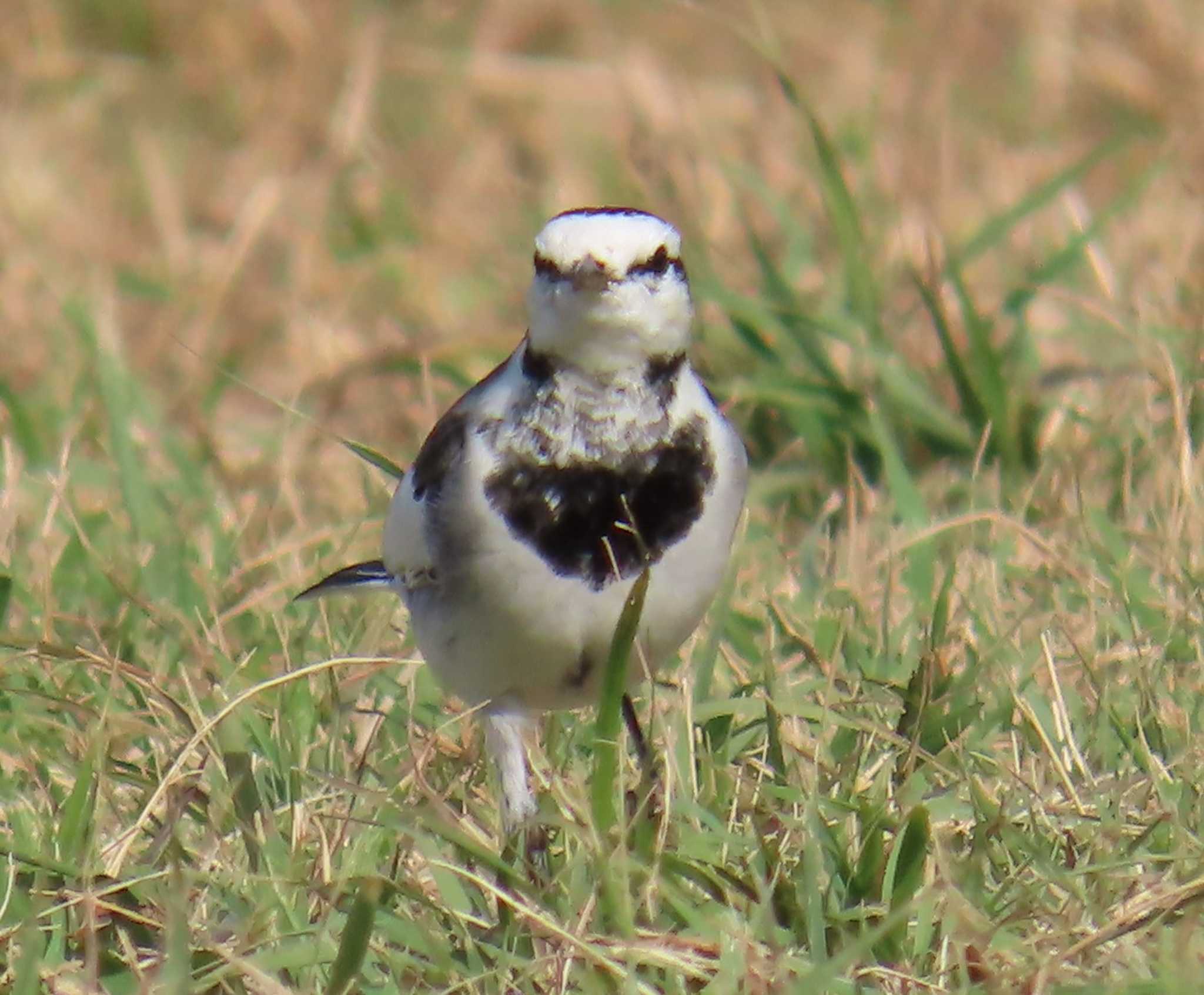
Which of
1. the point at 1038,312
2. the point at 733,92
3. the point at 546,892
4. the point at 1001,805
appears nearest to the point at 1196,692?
the point at 1001,805

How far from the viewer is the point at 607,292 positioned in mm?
3131

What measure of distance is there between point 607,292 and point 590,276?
3cm

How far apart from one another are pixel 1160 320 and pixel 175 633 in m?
2.32

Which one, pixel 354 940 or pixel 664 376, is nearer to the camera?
pixel 354 940

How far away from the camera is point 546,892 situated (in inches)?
116

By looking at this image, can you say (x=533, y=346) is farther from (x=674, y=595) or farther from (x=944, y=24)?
(x=944, y=24)

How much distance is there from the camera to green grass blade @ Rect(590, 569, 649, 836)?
2.99 metres

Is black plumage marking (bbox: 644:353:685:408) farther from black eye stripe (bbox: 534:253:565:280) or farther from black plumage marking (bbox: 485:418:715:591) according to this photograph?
black eye stripe (bbox: 534:253:565:280)

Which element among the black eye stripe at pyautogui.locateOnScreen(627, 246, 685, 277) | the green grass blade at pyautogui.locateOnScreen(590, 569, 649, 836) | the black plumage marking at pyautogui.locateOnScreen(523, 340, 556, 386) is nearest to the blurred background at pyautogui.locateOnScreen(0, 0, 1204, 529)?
the black plumage marking at pyautogui.locateOnScreen(523, 340, 556, 386)

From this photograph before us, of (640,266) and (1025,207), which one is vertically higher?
(640,266)

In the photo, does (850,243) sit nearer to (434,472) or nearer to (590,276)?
(434,472)

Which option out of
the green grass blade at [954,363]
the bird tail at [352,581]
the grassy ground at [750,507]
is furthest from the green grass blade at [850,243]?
the bird tail at [352,581]

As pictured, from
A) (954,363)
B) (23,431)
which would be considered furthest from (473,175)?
(954,363)

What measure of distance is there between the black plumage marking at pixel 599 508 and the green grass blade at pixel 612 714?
93 mm
